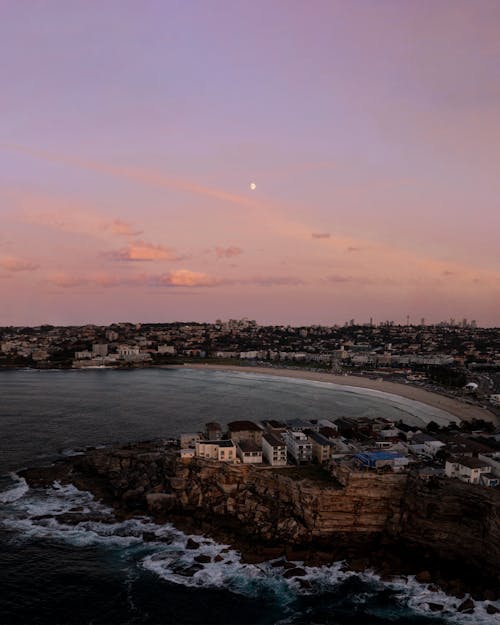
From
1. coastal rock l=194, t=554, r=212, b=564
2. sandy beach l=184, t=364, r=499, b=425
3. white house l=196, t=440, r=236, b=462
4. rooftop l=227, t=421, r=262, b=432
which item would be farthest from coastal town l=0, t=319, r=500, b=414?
coastal rock l=194, t=554, r=212, b=564

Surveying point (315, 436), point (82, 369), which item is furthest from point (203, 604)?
point (82, 369)

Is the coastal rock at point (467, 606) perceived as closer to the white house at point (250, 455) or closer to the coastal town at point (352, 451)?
the coastal town at point (352, 451)

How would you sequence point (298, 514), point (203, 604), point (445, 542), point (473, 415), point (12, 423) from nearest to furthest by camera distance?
point (203, 604)
point (445, 542)
point (298, 514)
point (12, 423)
point (473, 415)

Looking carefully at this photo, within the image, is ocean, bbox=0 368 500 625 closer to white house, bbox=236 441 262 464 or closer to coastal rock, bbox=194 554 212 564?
coastal rock, bbox=194 554 212 564

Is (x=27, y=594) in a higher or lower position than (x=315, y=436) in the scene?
lower

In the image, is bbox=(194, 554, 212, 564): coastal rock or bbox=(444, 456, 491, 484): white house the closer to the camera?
bbox=(194, 554, 212, 564): coastal rock

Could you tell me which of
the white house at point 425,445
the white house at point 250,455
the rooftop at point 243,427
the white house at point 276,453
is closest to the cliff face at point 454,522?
the white house at point 276,453

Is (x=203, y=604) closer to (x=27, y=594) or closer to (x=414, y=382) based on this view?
(x=27, y=594)

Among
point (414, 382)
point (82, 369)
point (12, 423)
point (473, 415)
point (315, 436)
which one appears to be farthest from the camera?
point (82, 369)
